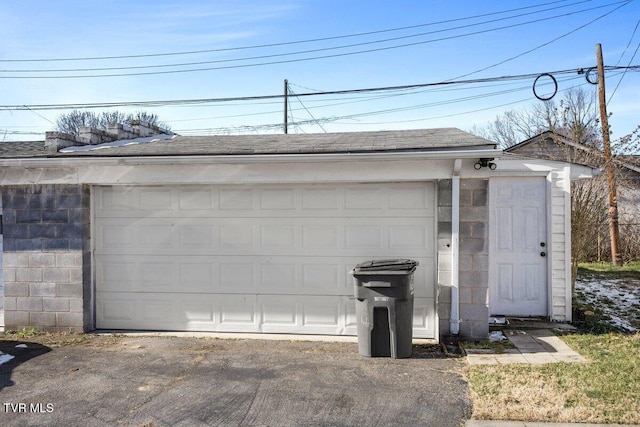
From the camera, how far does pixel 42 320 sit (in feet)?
25.5

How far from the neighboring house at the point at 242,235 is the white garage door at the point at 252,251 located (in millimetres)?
15

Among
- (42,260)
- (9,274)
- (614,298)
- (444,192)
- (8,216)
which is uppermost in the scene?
(444,192)

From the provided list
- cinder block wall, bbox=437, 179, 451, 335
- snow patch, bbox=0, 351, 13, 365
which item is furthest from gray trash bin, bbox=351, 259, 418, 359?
snow patch, bbox=0, 351, 13, 365

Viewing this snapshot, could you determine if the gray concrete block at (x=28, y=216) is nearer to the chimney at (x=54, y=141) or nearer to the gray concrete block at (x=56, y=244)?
the gray concrete block at (x=56, y=244)

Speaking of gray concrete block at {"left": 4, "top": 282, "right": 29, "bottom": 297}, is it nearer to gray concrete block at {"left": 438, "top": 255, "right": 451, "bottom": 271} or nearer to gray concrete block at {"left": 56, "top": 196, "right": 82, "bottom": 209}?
gray concrete block at {"left": 56, "top": 196, "right": 82, "bottom": 209}

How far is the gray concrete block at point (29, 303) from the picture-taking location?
778 centimetres

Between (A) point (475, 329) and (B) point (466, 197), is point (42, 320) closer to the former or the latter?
(A) point (475, 329)

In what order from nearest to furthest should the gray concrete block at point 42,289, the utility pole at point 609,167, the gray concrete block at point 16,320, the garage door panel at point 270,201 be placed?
1. the garage door panel at point 270,201
2. the gray concrete block at point 42,289
3. the gray concrete block at point 16,320
4. the utility pole at point 609,167

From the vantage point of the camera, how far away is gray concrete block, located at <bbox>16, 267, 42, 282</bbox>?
777cm

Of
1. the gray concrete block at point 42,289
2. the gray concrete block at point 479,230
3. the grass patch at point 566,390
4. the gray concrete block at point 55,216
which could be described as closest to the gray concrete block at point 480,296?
the gray concrete block at point 479,230

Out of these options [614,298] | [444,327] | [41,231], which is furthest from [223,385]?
[614,298]

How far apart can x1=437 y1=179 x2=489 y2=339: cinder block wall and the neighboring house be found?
0.01 m

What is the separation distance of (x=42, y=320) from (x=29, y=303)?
0.32 meters

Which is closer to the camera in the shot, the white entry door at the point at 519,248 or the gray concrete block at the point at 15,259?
the gray concrete block at the point at 15,259
